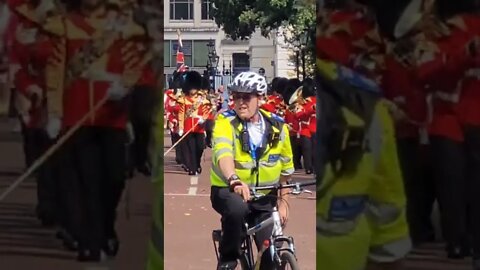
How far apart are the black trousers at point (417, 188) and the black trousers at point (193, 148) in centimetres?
1431

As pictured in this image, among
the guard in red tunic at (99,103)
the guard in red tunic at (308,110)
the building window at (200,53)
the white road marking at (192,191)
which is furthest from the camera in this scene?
the building window at (200,53)

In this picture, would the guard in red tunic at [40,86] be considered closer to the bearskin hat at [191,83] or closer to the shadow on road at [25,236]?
the shadow on road at [25,236]

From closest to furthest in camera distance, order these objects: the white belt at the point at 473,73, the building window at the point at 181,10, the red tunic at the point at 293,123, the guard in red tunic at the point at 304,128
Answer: the white belt at the point at 473,73, the guard in red tunic at the point at 304,128, the red tunic at the point at 293,123, the building window at the point at 181,10

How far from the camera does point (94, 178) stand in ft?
10.8

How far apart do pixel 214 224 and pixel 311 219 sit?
112 cm

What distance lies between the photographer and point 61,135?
3271mm

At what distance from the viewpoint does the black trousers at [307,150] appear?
52.5 ft

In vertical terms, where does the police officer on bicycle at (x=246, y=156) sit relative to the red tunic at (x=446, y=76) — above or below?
below

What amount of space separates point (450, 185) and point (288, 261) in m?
2.38

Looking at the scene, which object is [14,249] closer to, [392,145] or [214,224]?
[392,145]

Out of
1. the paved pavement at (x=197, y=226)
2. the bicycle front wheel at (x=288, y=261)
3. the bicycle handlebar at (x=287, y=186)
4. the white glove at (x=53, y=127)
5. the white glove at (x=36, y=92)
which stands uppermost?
the white glove at (x=36, y=92)

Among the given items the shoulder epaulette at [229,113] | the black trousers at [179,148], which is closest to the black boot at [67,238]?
the shoulder epaulette at [229,113]

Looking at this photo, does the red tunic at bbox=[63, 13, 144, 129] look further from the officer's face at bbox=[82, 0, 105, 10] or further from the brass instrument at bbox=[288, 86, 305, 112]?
the brass instrument at bbox=[288, 86, 305, 112]

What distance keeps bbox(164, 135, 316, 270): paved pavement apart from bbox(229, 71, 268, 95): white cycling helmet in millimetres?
2998
